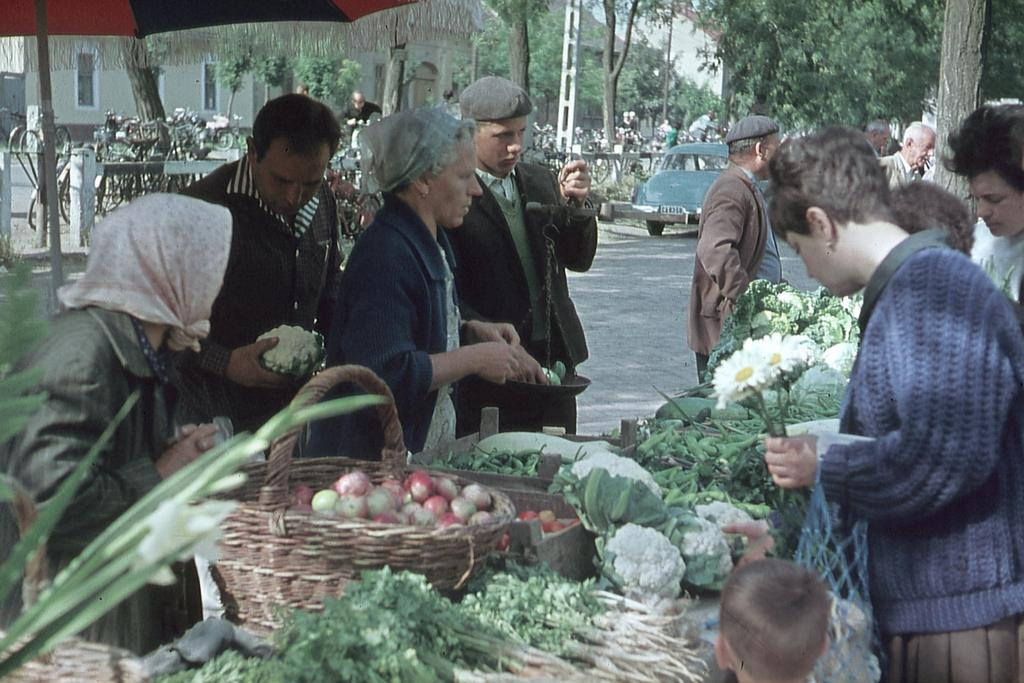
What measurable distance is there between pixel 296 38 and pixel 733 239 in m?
2.43

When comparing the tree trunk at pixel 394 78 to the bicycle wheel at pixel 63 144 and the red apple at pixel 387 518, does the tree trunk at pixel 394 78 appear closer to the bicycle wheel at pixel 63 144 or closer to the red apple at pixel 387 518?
the bicycle wheel at pixel 63 144

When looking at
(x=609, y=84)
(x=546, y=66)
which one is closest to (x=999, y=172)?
(x=609, y=84)

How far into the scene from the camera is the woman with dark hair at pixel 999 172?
3.49 meters

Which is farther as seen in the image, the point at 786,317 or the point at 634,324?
the point at 634,324

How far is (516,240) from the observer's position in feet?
16.1

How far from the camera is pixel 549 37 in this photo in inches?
2734

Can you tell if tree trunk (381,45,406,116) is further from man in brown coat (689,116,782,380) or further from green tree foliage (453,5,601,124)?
green tree foliage (453,5,601,124)

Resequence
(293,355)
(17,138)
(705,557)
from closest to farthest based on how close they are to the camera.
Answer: (705,557) < (293,355) < (17,138)

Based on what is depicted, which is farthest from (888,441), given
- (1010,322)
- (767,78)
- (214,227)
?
(767,78)

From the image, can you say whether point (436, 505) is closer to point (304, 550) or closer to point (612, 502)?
point (304, 550)

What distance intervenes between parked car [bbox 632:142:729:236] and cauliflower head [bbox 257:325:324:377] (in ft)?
56.9

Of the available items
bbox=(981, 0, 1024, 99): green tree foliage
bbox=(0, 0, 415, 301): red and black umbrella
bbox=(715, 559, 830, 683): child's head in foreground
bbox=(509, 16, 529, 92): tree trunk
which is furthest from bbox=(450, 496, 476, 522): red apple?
bbox=(981, 0, 1024, 99): green tree foliage

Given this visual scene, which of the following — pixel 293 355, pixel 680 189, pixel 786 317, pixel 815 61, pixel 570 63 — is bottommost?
pixel 680 189

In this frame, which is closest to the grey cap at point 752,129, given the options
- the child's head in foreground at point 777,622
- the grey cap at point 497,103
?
the grey cap at point 497,103
